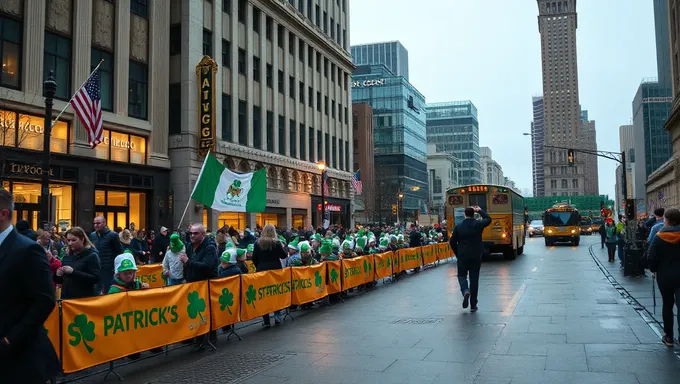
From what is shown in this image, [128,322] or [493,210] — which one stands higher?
[493,210]

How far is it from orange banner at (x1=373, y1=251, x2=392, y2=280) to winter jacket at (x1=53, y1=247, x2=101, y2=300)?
10.6 m

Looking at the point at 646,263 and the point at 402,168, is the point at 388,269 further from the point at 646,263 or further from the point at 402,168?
the point at 402,168

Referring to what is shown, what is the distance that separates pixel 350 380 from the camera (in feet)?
22.8

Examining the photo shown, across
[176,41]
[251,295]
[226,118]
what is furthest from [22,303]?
[226,118]

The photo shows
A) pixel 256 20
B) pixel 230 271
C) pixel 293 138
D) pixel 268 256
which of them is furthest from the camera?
pixel 293 138

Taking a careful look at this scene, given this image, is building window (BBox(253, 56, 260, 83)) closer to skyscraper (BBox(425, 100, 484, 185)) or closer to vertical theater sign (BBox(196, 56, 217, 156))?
vertical theater sign (BBox(196, 56, 217, 156))

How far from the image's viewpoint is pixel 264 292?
425 inches

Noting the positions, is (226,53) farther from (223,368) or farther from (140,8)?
(223,368)

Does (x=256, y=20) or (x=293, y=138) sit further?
(x=293, y=138)

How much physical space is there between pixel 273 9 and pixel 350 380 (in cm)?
3937

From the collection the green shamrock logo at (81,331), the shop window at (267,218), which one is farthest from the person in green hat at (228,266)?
the shop window at (267,218)

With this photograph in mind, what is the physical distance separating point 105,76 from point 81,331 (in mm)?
24155

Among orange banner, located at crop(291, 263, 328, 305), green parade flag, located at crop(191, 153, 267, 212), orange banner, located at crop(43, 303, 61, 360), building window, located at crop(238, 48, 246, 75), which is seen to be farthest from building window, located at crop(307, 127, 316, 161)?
orange banner, located at crop(43, 303, 61, 360)

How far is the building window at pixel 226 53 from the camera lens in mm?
37344
